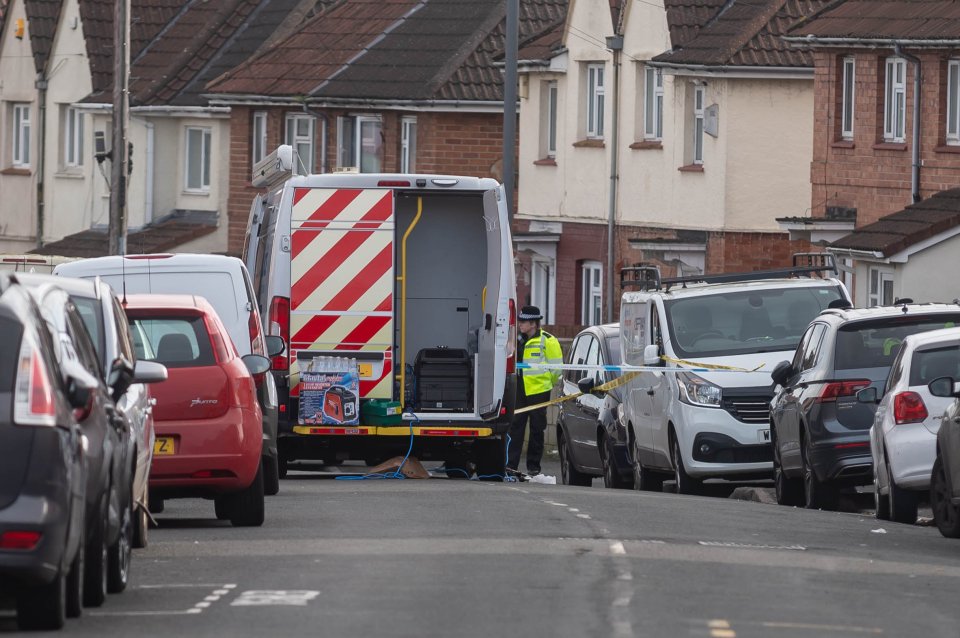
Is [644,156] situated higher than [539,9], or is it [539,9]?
[539,9]

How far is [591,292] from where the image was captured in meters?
42.8

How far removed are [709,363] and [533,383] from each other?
549cm

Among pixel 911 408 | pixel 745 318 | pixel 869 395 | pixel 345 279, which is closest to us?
pixel 911 408

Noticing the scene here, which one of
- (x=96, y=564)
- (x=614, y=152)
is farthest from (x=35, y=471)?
(x=614, y=152)

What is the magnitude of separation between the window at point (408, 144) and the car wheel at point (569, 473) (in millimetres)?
21084

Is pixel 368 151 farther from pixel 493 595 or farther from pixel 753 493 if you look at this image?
pixel 493 595

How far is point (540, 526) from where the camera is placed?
48.0 feet

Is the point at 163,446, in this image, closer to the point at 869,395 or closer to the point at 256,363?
the point at 256,363

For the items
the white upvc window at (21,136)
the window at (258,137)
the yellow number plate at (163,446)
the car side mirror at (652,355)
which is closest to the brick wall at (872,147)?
the car side mirror at (652,355)

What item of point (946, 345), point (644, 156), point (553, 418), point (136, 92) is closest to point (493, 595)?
point (946, 345)

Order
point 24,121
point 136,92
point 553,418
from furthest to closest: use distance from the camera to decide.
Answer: point 24,121, point 136,92, point 553,418

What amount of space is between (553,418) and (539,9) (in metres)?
16.4

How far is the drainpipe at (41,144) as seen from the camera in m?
54.9

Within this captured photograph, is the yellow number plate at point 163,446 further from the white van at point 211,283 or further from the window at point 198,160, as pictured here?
the window at point 198,160
